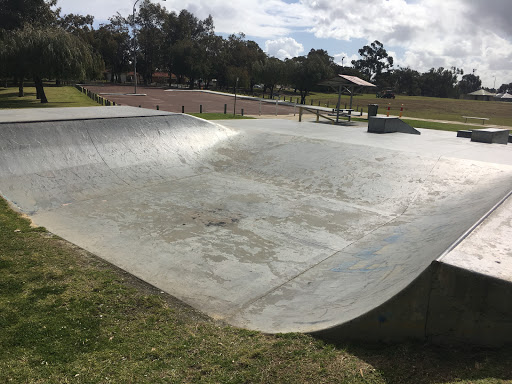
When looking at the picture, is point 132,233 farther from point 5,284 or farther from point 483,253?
point 483,253

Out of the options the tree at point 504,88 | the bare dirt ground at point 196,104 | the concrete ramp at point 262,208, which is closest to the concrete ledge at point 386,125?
the concrete ramp at point 262,208

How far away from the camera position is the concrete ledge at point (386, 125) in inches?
623

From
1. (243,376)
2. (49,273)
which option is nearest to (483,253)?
(243,376)

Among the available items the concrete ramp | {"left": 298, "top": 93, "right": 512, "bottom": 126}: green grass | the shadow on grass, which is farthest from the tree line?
the shadow on grass

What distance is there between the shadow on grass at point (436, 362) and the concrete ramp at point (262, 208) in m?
0.15

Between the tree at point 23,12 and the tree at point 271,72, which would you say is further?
the tree at point 271,72

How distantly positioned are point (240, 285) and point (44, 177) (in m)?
5.92

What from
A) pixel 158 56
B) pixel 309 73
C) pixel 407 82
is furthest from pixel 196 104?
pixel 407 82

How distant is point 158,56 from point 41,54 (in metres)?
53.7

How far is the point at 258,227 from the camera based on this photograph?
274 inches

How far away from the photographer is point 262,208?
7.97m

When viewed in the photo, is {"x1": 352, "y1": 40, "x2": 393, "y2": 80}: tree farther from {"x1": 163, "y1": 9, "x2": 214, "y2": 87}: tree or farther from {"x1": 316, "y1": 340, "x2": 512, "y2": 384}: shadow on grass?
{"x1": 316, "y1": 340, "x2": 512, "y2": 384}: shadow on grass

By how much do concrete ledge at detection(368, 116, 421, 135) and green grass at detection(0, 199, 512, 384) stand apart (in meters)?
13.7

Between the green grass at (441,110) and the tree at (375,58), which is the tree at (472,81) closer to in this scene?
the tree at (375,58)
